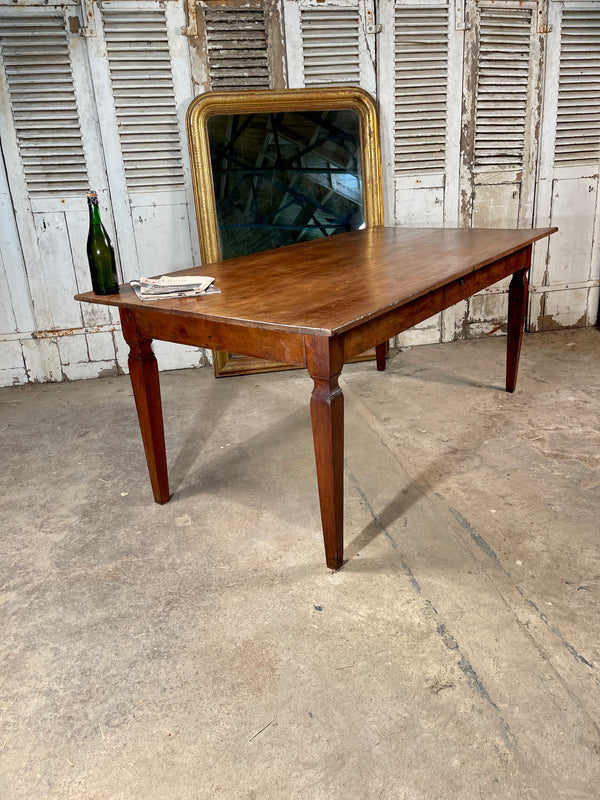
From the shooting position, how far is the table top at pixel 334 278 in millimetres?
1806

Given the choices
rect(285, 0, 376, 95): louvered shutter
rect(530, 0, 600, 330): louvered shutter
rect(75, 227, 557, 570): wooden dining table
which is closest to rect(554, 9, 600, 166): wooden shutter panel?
rect(530, 0, 600, 330): louvered shutter

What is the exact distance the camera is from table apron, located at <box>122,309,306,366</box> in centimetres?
179

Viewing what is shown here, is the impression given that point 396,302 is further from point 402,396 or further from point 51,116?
point 51,116

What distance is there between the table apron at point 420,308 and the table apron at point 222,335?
159 mm

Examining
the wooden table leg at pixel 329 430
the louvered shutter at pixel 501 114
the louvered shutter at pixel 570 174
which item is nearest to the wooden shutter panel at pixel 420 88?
the louvered shutter at pixel 501 114

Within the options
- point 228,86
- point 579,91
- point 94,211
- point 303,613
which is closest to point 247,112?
point 228,86

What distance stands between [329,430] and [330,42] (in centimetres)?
299

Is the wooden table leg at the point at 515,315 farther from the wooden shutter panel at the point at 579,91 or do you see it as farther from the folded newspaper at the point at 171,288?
the folded newspaper at the point at 171,288

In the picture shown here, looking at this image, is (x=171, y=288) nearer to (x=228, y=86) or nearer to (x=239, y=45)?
(x=228, y=86)

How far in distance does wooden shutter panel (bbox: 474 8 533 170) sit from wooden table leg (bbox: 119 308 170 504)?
298 cm

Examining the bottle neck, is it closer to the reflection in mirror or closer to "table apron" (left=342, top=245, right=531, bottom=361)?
"table apron" (left=342, top=245, right=531, bottom=361)

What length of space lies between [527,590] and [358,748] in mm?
772

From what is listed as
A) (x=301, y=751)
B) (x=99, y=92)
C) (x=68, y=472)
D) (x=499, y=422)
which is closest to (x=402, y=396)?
(x=499, y=422)

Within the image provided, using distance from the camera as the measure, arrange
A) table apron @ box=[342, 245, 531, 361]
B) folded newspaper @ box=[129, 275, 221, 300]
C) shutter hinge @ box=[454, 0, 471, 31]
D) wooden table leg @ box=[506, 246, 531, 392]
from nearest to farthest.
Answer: table apron @ box=[342, 245, 531, 361]
folded newspaper @ box=[129, 275, 221, 300]
wooden table leg @ box=[506, 246, 531, 392]
shutter hinge @ box=[454, 0, 471, 31]
